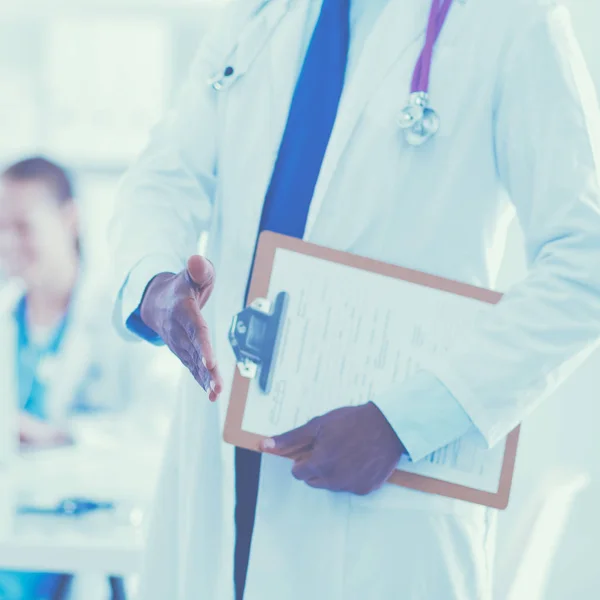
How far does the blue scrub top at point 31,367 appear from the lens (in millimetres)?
2352

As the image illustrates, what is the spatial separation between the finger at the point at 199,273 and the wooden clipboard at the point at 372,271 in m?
0.07

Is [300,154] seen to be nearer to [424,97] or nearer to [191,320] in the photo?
[424,97]

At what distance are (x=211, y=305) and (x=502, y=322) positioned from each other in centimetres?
36

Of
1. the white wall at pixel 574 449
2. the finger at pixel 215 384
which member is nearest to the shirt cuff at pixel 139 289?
the finger at pixel 215 384

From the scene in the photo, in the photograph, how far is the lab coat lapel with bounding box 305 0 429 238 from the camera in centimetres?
94

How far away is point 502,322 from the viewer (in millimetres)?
834

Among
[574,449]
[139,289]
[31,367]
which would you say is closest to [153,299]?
[139,289]

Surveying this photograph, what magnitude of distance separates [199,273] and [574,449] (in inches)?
39.4

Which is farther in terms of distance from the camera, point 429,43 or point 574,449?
point 574,449

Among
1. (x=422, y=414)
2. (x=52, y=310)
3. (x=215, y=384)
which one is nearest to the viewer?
(x=215, y=384)

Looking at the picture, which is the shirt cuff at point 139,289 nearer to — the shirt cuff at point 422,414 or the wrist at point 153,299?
the wrist at point 153,299

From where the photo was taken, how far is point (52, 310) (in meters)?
2.55

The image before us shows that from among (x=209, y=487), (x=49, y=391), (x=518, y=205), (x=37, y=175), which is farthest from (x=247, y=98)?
(x=37, y=175)

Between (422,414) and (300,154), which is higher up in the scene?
(300,154)
